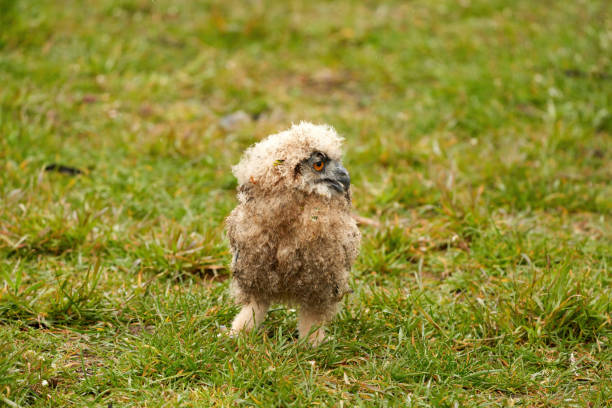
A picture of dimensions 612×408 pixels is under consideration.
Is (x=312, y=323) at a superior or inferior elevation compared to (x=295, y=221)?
inferior

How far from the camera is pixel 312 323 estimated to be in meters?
3.74

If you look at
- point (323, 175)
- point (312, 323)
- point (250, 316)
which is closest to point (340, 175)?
point (323, 175)

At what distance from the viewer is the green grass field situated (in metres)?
3.57

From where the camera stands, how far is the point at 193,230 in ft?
16.8

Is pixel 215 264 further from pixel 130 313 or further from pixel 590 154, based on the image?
pixel 590 154

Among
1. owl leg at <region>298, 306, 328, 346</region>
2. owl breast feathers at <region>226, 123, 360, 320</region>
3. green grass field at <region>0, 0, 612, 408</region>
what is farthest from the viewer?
owl leg at <region>298, 306, 328, 346</region>

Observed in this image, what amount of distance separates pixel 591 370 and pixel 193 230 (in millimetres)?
3052

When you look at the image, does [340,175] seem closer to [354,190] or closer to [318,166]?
[318,166]

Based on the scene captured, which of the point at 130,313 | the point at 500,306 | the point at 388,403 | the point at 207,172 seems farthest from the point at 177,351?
the point at 207,172

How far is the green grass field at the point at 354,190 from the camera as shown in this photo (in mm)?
3566

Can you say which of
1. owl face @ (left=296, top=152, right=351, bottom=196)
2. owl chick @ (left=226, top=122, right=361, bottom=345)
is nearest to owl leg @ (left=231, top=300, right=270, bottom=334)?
owl chick @ (left=226, top=122, right=361, bottom=345)

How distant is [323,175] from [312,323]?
891 millimetres

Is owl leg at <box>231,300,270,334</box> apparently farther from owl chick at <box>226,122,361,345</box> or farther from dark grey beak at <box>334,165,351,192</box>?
dark grey beak at <box>334,165,351,192</box>

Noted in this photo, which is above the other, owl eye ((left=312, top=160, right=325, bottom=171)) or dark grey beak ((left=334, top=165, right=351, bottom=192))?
owl eye ((left=312, top=160, right=325, bottom=171))
